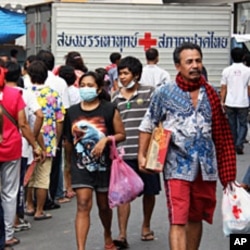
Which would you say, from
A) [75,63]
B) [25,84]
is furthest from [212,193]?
[75,63]

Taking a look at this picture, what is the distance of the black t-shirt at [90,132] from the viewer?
7.53 metres

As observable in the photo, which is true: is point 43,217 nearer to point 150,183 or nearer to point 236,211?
point 150,183

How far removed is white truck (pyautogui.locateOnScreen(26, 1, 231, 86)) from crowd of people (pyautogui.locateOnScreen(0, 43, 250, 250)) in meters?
7.13

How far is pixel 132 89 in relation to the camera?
819cm

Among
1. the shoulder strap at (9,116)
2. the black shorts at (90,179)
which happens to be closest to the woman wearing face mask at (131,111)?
the black shorts at (90,179)

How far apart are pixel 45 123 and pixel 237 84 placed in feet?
19.7

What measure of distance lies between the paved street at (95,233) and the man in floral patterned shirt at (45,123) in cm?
35

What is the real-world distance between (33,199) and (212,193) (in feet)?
12.6

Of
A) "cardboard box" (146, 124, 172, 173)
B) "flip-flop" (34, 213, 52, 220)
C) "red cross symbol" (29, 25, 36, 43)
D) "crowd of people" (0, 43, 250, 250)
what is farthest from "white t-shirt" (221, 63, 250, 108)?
"cardboard box" (146, 124, 172, 173)

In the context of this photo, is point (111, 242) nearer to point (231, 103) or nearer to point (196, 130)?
point (196, 130)

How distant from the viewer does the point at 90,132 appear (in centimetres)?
755

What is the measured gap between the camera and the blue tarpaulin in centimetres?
2350

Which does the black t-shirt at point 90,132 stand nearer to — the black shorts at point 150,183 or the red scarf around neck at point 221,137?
the black shorts at point 150,183

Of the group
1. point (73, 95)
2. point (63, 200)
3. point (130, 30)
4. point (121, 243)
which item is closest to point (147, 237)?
point (121, 243)
